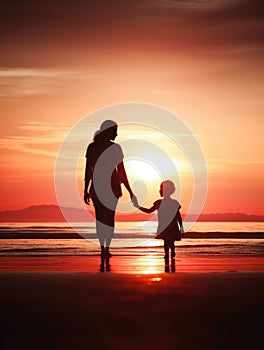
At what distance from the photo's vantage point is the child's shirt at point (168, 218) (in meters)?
16.2

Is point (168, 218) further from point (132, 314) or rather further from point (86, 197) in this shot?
point (132, 314)

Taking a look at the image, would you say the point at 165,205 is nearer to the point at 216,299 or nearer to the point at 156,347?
the point at 216,299

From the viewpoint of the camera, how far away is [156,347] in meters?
5.08

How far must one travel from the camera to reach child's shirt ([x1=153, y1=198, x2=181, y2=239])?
16250 mm

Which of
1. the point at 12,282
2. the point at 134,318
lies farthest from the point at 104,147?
the point at 134,318

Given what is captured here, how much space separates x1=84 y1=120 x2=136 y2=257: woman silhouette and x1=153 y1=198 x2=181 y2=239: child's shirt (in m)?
2.46

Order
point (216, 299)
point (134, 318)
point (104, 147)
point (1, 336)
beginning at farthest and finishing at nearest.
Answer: point (104, 147)
point (216, 299)
point (134, 318)
point (1, 336)

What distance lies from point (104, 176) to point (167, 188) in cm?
284

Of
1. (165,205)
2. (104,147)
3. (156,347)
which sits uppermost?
(104,147)

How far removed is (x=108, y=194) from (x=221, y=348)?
8.93 metres

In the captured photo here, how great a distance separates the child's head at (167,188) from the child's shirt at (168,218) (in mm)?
133

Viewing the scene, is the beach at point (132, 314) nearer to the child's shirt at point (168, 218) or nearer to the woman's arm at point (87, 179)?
the woman's arm at point (87, 179)

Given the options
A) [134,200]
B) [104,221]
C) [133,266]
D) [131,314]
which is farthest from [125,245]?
[131,314]

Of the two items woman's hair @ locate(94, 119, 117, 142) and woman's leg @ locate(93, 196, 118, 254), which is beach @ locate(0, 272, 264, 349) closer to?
woman's leg @ locate(93, 196, 118, 254)
